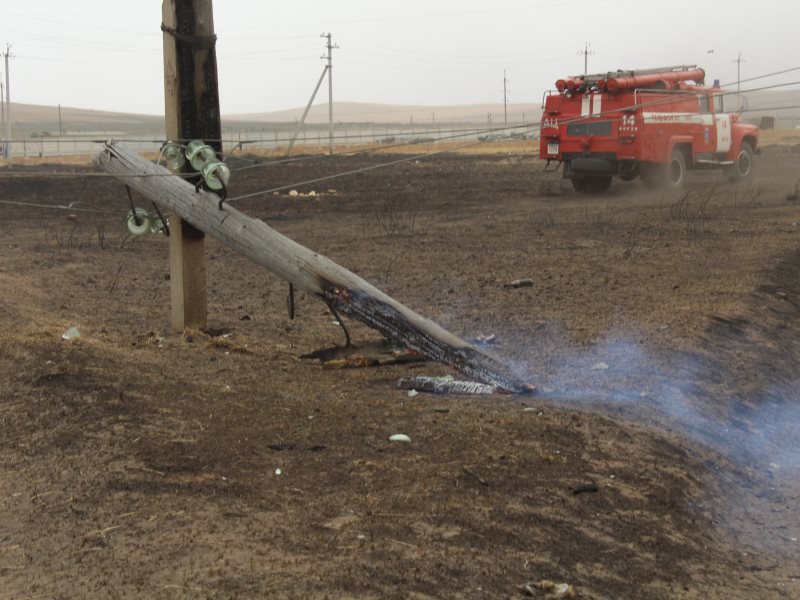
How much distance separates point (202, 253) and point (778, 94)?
178m

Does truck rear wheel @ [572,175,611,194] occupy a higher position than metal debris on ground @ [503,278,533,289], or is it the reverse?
truck rear wheel @ [572,175,611,194]

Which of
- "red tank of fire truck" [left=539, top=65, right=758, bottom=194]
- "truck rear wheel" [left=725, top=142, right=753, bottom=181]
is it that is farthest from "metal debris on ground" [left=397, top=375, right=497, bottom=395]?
"truck rear wheel" [left=725, top=142, right=753, bottom=181]

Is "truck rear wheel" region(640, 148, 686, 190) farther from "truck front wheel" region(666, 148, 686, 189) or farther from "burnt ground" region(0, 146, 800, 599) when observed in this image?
"burnt ground" region(0, 146, 800, 599)

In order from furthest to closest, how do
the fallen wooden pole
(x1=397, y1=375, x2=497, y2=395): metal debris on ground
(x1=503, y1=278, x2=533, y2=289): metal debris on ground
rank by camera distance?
1. (x1=503, y1=278, x2=533, y2=289): metal debris on ground
2. the fallen wooden pole
3. (x1=397, y1=375, x2=497, y2=395): metal debris on ground

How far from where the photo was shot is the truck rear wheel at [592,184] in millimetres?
24312

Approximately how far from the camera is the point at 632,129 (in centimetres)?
2178

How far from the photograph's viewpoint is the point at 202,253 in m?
8.93

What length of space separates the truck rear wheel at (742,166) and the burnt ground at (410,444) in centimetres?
1365

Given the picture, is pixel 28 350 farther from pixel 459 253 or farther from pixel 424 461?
pixel 459 253

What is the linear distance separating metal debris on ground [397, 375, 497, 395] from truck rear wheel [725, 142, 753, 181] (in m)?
19.9

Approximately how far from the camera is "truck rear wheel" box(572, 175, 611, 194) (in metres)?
24.3

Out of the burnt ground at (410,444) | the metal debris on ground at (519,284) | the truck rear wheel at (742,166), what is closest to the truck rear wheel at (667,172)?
the truck rear wheel at (742,166)

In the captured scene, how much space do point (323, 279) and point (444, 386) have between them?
1.18 meters

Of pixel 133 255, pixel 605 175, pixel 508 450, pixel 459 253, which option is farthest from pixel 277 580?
pixel 605 175
